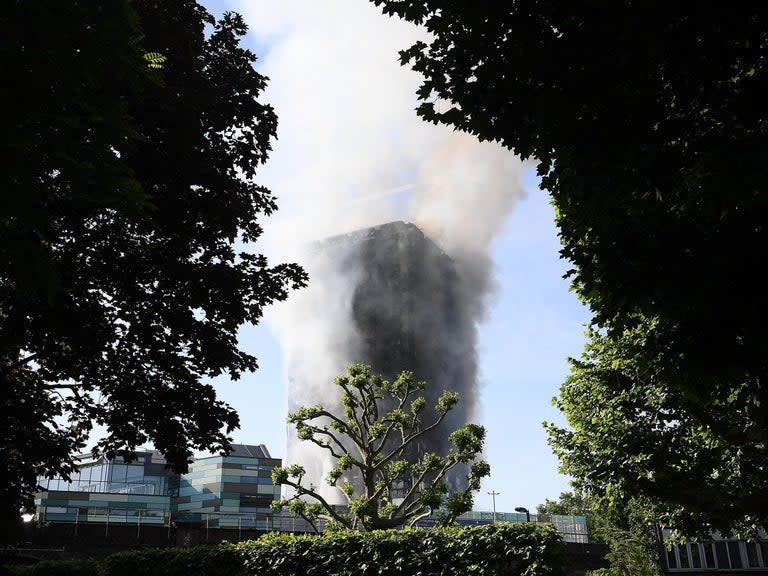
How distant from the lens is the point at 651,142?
6.45m

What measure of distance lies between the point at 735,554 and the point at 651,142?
64623 mm

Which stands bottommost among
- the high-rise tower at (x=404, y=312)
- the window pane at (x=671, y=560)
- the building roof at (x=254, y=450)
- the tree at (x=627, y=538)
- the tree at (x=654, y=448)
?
the window pane at (x=671, y=560)

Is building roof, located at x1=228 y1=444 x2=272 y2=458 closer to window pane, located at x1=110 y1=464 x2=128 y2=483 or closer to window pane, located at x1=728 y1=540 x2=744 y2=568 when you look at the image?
window pane, located at x1=110 y1=464 x2=128 y2=483

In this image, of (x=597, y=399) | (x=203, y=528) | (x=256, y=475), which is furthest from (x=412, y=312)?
(x=597, y=399)

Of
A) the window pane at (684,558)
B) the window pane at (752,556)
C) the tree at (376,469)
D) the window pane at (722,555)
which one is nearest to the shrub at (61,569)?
the tree at (376,469)

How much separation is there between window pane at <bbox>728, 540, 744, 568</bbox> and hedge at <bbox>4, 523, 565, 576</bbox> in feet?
183

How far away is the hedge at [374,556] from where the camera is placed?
1251cm

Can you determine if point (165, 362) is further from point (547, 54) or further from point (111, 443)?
point (547, 54)

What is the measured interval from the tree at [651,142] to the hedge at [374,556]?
6.07 m

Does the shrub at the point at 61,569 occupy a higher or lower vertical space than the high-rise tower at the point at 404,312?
lower

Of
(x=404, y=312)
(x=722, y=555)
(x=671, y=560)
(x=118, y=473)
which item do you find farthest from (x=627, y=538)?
(x=118, y=473)

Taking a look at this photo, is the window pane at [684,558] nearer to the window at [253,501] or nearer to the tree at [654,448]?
A: the tree at [654,448]

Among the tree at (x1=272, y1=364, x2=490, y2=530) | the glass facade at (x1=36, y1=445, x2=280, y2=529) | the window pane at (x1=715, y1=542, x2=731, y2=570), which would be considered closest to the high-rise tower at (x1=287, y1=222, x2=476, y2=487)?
the glass facade at (x1=36, y1=445, x2=280, y2=529)

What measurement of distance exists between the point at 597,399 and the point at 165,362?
→ 11.3 meters
